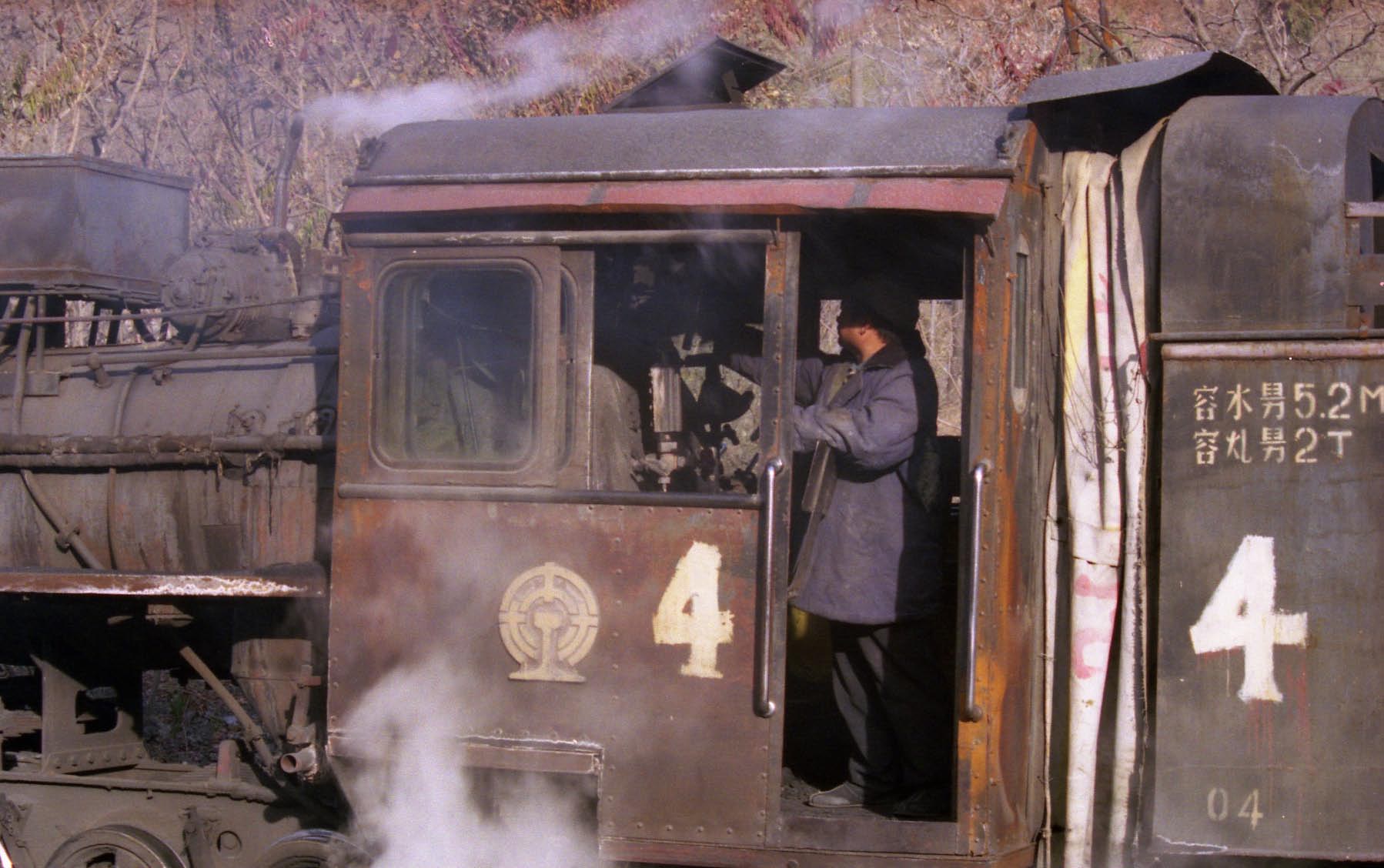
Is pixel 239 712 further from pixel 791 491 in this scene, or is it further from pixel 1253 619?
pixel 1253 619

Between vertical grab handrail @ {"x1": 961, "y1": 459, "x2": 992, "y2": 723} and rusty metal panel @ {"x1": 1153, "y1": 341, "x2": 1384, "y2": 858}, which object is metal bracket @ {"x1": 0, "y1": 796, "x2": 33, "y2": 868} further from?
rusty metal panel @ {"x1": 1153, "y1": 341, "x2": 1384, "y2": 858}

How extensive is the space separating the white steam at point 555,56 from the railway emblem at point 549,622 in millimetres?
6876

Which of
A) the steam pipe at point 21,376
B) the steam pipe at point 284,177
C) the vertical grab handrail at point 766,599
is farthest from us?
the steam pipe at point 284,177

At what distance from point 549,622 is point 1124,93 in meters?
2.31

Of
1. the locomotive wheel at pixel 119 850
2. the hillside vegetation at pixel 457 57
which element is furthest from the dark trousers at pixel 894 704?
the hillside vegetation at pixel 457 57

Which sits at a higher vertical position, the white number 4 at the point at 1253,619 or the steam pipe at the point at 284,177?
the steam pipe at the point at 284,177

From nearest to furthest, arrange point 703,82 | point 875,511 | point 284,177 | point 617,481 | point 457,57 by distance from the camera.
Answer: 1. point 875,511
2. point 617,481
3. point 703,82
4. point 284,177
5. point 457,57

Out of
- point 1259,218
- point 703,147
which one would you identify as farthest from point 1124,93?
point 703,147

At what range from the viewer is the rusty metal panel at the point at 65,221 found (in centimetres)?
562

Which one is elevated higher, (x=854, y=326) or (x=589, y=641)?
(x=854, y=326)

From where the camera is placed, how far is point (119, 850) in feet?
16.3

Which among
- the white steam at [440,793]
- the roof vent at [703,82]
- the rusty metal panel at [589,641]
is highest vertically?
the roof vent at [703,82]

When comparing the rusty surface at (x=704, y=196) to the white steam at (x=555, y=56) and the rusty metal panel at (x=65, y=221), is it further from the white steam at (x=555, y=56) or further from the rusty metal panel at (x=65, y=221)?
the white steam at (x=555, y=56)

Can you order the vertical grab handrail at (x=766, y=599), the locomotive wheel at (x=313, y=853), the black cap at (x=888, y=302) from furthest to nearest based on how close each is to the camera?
the locomotive wheel at (x=313, y=853), the black cap at (x=888, y=302), the vertical grab handrail at (x=766, y=599)
